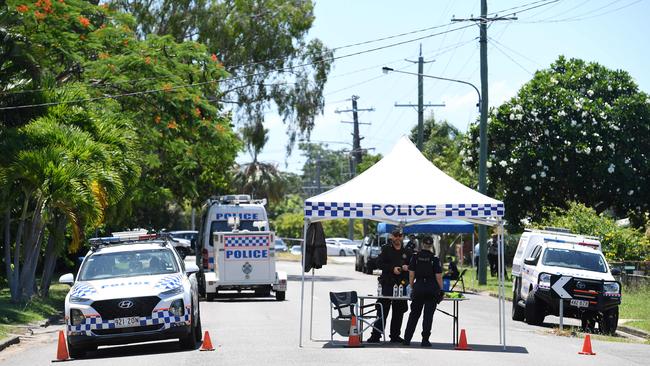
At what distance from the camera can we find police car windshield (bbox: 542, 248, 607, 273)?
24.9 metres

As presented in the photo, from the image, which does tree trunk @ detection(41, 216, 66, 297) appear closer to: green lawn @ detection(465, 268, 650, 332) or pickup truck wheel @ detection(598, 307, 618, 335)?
green lawn @ detection(465, 268, 650, 332)

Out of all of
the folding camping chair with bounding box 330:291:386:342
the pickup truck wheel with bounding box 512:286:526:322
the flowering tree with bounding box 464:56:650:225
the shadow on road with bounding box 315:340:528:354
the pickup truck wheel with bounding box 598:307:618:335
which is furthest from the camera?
the flowering tree with bounding box 464:56:650:225

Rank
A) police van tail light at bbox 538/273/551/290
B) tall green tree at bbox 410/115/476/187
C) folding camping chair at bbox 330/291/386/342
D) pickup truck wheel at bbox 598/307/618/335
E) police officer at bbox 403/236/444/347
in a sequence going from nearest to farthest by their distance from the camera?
police officer at bbox 403/236/444/347 < folding camping chair at bbox 330/291/386/342 < pickup truck wheel at bbox 598/307/618/335 < police van tail light at bbox 538/273/551/290 < tall green tree at bbox 410/115/476/187

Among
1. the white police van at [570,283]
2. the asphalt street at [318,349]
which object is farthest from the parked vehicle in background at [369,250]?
the asphalt street at [318,349]

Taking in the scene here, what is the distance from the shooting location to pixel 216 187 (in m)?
60.5

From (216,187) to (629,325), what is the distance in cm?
3792

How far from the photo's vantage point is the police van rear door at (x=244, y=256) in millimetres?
29781

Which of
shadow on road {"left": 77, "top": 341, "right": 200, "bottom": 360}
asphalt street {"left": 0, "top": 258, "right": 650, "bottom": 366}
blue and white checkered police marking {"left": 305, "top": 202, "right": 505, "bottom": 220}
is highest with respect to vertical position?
blue and white checkered police marking {"left": 305, "top": 202, "right": 505, "bottom": 220}

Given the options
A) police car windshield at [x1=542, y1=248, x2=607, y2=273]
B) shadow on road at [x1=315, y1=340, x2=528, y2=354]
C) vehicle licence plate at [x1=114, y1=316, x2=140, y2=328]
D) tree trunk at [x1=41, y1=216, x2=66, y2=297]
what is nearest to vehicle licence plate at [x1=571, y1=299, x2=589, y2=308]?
police car windshield at [x1=542, y1=248, x2=607, y2=273]

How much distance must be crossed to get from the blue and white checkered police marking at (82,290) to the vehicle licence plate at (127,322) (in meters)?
0.65

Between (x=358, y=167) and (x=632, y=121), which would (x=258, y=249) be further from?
(x=358, y=167)

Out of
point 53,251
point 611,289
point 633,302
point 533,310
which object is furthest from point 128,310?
point 633,302

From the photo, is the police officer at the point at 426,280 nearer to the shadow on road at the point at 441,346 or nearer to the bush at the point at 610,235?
the shadow on road at the point at 441,346

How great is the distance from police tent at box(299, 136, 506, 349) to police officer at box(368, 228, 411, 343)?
1.74 feet
